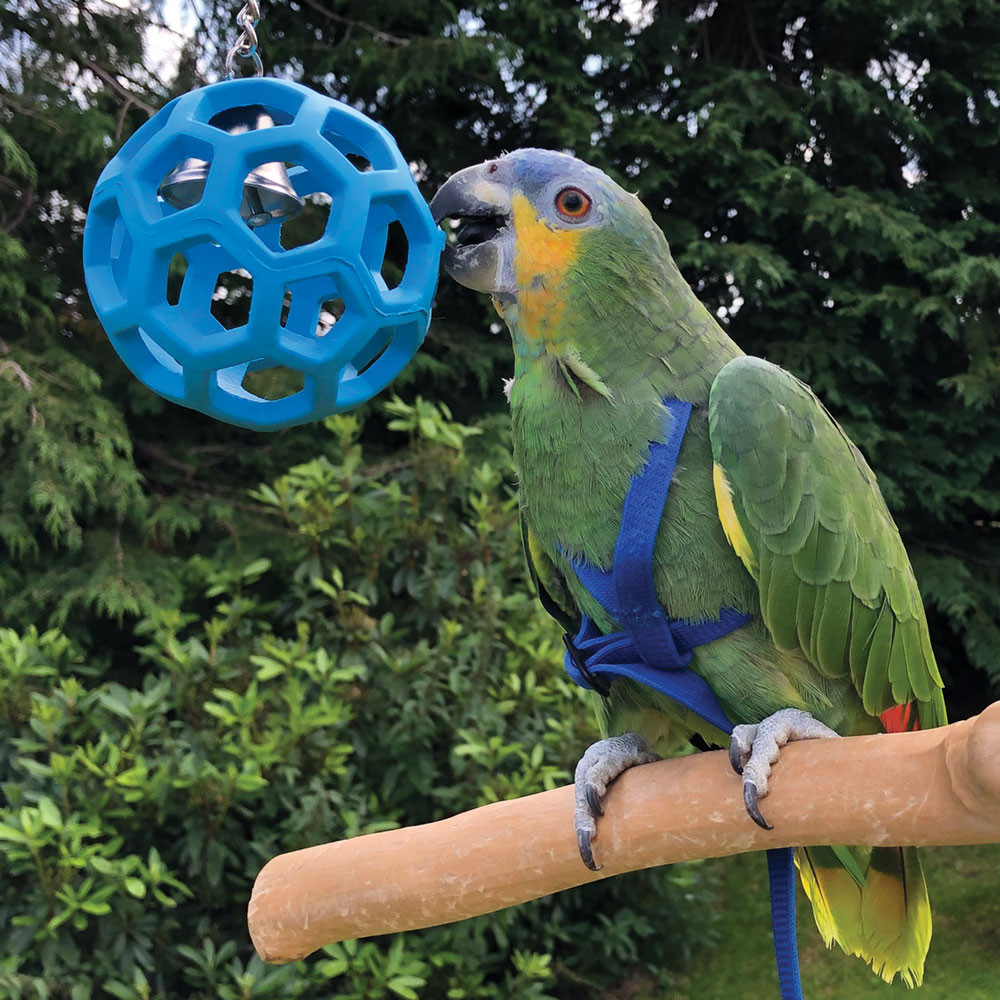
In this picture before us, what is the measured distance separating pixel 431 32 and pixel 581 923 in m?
3.21

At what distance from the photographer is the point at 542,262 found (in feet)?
3.73

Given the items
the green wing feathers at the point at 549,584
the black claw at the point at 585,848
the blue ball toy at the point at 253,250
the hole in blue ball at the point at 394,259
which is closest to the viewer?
the blue ball toy at the point at 253,250

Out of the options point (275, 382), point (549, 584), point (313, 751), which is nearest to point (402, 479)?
point (275, 382)

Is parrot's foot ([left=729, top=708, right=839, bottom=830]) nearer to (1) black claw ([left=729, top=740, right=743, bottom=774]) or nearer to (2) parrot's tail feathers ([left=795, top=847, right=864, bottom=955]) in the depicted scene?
(1) black claw ([left=729, top=740, right=743, bottom=774])

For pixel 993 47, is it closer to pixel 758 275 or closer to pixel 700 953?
pixel 758 275

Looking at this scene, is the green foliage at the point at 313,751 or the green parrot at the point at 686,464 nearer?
the green parrot at the point at 686,464

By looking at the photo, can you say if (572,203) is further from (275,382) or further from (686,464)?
(275,382)

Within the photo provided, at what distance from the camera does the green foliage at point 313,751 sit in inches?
89.0

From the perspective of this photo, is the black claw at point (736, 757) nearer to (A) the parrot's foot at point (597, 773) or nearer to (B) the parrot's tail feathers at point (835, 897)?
(A) the parrot's foot at point (597, 773)

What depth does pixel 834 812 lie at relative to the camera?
3.40 ft

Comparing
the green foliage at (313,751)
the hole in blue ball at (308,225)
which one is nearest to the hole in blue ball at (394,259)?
the hole in blue ball at (308,225)

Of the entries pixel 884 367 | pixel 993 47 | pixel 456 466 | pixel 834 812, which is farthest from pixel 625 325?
pixel 993 47

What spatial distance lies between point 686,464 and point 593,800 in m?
0.44

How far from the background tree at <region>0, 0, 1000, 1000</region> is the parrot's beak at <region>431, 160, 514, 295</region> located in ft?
4.84
